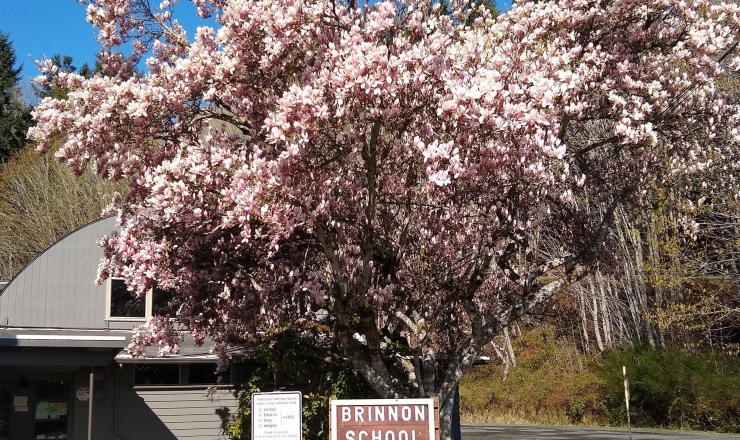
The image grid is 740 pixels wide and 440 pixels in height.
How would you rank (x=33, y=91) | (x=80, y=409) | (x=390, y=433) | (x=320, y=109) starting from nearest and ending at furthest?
(x=320, y=109)
(x=390, y=433)
(x=80, y=409)
(x=33, y=91)

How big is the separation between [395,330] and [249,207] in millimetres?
5820

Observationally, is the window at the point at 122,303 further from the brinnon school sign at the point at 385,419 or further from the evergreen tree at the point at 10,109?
the evergreen tree at the point at 10,109

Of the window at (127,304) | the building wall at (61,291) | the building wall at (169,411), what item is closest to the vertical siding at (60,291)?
the building wall at (61,291)

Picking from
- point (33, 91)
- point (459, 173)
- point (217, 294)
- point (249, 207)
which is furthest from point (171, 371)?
point (33, 91)

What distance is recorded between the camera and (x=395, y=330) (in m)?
13.5

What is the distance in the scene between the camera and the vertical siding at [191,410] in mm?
16047

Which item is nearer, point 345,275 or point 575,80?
point 575,80

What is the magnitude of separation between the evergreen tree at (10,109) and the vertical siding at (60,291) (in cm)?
2872

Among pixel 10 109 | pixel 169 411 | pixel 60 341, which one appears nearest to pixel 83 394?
pixel 169 411

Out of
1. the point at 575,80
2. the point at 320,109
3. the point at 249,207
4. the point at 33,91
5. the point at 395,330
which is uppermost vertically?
the point at 33,91

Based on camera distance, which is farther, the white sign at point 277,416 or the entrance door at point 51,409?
the entrance door at point 51,409

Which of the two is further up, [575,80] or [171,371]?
[575,80]

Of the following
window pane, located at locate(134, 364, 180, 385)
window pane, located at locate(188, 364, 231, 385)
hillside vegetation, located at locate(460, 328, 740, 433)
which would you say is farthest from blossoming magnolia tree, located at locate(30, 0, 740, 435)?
hillside vegetation, located at locate(460, 328, 740, 433)

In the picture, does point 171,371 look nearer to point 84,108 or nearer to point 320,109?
point 84,108
